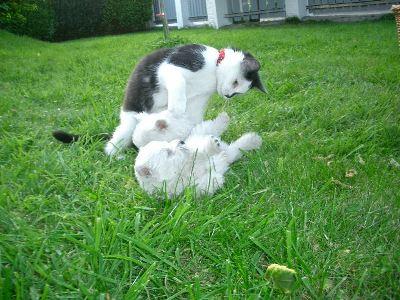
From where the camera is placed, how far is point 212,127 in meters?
3.24

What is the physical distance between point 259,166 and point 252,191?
1.19ft

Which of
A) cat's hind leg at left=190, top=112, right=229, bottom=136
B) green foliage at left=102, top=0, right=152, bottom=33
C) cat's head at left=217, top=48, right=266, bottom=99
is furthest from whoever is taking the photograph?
green foliage at left=102, top=0, right=152, bottom=33

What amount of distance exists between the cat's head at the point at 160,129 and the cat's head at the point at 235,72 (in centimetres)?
64

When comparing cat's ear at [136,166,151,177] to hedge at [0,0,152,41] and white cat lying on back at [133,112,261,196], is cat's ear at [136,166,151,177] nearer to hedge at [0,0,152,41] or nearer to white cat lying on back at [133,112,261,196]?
white cat lying on back at [133,112,261,196]

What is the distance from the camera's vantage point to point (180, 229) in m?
1.92

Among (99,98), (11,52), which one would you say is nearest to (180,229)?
(99,98)

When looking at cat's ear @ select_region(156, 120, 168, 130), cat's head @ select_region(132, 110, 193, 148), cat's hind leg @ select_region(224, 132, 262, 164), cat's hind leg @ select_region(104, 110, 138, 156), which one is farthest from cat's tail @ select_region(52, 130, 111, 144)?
cat's hind leg @ select_region(224, 132, 262, 164)

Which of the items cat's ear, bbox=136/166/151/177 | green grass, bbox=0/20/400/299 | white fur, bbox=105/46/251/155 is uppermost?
white fur, bbox=105/46/251/155

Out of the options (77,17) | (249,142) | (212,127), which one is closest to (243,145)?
(249,142)

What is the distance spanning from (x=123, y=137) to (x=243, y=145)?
95 cm

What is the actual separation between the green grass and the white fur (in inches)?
12.9

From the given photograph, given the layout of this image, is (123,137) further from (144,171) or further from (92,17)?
(92,17)

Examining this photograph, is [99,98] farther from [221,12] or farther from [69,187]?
[221,12]

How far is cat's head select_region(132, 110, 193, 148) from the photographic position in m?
3.04
